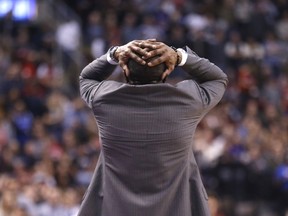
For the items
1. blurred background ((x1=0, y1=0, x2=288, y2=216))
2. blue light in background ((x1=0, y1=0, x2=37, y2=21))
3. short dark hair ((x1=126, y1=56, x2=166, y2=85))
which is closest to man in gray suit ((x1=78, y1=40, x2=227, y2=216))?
short dark hair ((x1=126, y1=56, x2=166, y2=85))

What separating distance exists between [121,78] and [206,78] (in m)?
10.6

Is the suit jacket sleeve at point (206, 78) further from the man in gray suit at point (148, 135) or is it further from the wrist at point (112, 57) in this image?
the wrist at point (112, 57)

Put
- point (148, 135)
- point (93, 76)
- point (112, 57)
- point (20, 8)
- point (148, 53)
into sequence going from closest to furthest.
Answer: point (148, 53)
point (148, 135)
point (112, 57)
point (93, 76)
point (20, 8)

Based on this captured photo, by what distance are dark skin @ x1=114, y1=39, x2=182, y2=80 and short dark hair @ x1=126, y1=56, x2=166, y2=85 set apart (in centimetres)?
2

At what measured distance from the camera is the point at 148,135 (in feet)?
13.3

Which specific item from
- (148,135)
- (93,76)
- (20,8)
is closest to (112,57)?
(93,76)

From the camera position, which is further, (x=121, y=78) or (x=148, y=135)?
(x=121, y=78)

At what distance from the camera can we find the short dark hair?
4023 millimetres

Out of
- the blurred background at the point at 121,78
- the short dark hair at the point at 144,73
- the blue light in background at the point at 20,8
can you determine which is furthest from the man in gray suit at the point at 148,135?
the blue light in background at the point at 20,8

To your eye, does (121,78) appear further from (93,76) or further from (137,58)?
(137,58)

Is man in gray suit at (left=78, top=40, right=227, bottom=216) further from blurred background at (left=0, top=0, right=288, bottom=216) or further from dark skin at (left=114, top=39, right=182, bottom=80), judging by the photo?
blurred background at (left=0, top=0, right=288, bottom=216)

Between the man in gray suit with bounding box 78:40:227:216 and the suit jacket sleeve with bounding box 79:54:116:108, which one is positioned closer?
the man in gray suit with bounding box 78:40:227:216

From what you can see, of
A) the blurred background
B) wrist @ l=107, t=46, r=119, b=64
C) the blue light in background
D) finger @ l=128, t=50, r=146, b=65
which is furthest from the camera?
the blue light in background

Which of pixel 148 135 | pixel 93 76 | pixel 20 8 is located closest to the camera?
pixel 148 135
